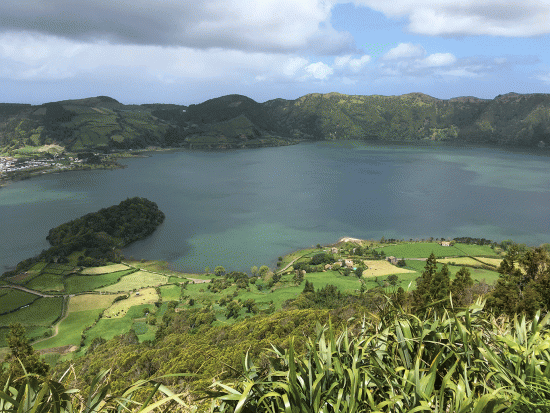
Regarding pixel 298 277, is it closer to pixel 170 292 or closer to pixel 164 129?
pixel 170 292

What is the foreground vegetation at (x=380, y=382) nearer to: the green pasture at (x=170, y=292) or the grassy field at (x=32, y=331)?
the grassy field at (x=32, y=331)

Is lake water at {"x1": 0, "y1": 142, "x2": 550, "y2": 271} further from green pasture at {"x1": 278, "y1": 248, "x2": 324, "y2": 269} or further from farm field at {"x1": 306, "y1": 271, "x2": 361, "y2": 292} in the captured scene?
farm field at {"x1": 306, "y1": 271, "x2": 361, "y2": 292}

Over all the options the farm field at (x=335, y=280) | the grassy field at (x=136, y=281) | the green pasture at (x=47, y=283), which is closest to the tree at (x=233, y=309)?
the farm field at (x=335, y=280)

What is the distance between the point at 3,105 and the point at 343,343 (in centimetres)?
22543

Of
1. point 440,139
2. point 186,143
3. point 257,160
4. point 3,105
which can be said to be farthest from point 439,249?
point 3,105

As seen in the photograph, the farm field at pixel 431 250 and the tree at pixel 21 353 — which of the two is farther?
the farm field at pixel 431 250

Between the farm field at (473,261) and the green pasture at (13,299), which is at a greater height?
the farm field at (473,261)

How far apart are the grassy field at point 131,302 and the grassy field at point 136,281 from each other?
205cm

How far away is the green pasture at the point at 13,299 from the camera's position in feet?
115

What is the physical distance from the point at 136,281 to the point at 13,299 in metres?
12.3

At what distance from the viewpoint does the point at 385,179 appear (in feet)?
311

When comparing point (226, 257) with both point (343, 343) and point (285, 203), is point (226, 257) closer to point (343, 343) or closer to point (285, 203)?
point (285, 203)

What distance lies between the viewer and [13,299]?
120 ft

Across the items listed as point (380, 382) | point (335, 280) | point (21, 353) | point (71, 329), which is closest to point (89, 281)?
point (71, 329)
